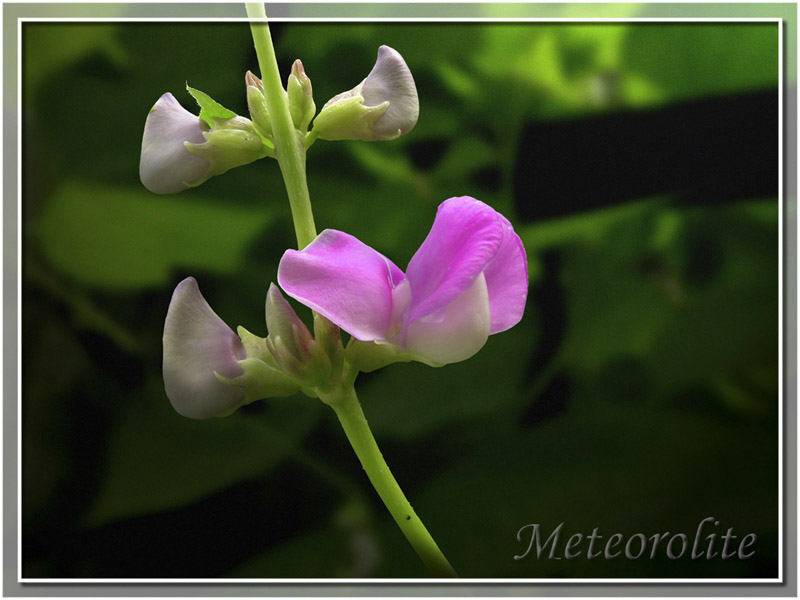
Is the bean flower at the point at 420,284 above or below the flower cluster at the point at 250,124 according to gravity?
below

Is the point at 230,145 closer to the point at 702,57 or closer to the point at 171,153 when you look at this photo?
the point at 171,153

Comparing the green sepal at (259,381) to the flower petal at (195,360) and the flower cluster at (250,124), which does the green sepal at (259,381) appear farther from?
the flower cluster at (250,124)

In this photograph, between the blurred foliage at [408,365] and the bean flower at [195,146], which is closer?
the bean flower at [195,146]

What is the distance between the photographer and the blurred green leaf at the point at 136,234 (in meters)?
0.77

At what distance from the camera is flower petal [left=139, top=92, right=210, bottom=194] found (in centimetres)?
42

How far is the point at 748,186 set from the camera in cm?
81

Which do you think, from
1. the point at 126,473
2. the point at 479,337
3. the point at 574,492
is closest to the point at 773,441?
the point at 574,492

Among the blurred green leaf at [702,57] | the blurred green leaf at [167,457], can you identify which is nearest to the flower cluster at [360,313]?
the blurred green leaf at [167,457]

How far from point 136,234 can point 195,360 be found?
45 cm

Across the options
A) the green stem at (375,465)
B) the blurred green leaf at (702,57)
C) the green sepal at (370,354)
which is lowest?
the green stem at (375,465)

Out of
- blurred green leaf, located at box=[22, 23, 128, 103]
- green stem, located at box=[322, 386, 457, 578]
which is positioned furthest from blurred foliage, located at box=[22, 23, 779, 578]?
green stem, located at box=[322, 386, 457, 578]

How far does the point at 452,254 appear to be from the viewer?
0.38 meters

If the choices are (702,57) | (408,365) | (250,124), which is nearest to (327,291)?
(250,124)
